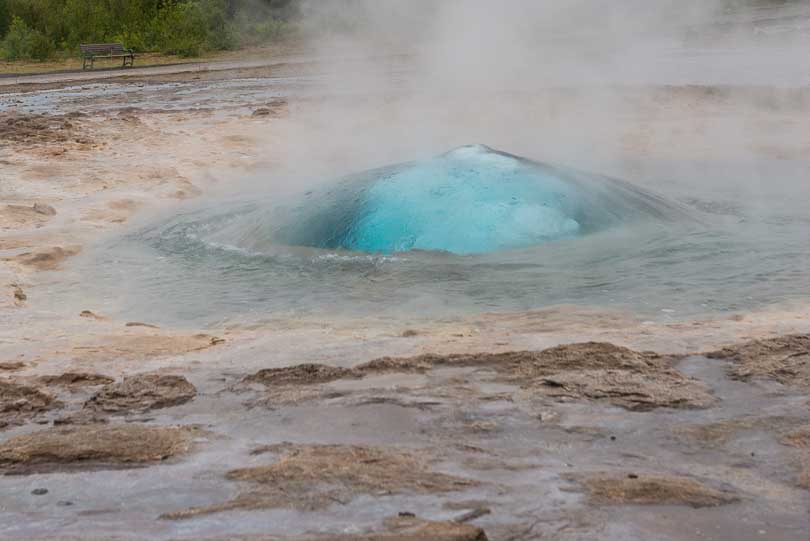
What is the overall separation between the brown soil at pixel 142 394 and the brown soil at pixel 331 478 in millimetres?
646

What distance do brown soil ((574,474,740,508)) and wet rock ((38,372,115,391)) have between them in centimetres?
179

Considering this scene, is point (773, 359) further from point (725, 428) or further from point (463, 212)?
point (463, 212)

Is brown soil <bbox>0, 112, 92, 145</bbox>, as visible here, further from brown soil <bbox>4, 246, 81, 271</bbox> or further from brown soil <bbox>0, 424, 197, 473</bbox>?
brown soil <bbox>0, 424, 197, 473</bbox>

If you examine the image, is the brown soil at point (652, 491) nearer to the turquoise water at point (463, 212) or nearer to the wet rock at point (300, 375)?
the wet rock at point (300, 375)

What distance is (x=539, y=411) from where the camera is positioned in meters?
3.02

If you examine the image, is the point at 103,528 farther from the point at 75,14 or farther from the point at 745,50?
the point at 75,14

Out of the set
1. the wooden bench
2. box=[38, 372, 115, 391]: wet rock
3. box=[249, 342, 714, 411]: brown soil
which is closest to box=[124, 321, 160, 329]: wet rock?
box=[38, 372, 115, 391]: wet rock

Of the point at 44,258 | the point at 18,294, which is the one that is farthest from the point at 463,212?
the point at 44,258

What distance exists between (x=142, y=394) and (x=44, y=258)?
2.70m

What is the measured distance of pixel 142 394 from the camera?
3.32 meters

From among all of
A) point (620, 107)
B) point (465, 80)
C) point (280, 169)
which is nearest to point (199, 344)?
point (280, 169)

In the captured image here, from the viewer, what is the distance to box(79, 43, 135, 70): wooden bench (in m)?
21.6

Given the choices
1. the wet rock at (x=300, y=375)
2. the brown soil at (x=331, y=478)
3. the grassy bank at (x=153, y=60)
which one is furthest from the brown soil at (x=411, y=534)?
the grassy bank at (x=153, y=60)

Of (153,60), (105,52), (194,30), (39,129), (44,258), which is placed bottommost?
(44,258)
